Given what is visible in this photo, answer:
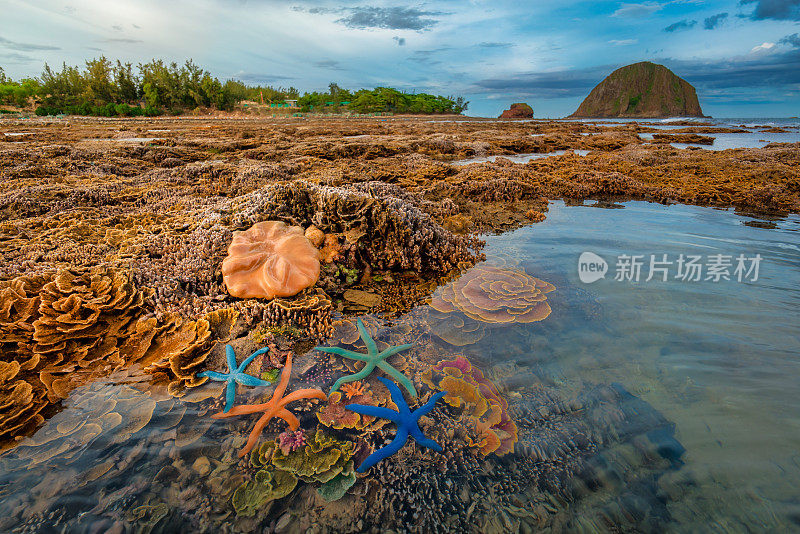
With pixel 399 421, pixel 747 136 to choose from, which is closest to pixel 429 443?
pixel 399 421

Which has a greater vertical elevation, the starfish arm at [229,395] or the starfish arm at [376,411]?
the starfish arm at [376,411]

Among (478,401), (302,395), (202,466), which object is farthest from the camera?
(478,401)

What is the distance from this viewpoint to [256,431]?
260 centimetres

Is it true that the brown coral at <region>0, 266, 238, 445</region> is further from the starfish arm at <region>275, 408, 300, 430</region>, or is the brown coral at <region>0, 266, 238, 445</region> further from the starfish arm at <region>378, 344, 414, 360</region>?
the starfish arm at <region>378, 344, 414, 360</region>

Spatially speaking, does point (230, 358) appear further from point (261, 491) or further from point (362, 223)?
point (362, 223)

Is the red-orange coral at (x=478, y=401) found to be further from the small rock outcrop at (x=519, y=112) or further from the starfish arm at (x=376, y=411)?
the small rock outcrop at (x=519, y=112)

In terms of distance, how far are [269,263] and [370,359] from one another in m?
2.10

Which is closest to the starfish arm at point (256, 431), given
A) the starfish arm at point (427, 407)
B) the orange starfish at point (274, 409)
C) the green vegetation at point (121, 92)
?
the orange starfish at point (274, 409)

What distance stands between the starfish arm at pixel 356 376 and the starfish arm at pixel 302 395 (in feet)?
0.52

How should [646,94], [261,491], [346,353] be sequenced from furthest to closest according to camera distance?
[646,94] < [346,353] < [261,491]

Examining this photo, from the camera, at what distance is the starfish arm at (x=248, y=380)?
311cm

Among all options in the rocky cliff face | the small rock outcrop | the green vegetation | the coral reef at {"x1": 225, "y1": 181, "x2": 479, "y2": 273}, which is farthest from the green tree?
the rocky cliff face

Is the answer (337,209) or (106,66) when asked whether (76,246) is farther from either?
(106,66)

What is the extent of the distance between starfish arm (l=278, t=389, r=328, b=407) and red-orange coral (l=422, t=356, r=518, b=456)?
989mm
